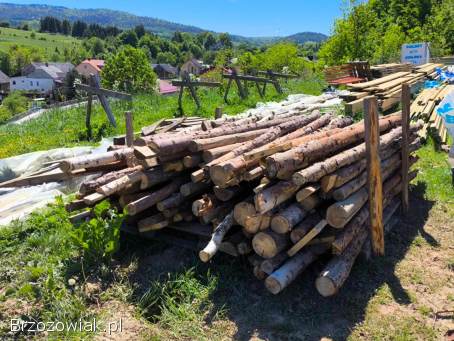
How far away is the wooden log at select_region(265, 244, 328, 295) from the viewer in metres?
4.50

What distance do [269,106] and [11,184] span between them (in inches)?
368

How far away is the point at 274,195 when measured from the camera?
4.68m

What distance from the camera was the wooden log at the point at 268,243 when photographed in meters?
4.69

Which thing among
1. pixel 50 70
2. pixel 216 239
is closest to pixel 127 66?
pixel 216 239

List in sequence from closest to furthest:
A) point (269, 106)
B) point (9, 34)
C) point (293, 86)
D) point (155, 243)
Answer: point (155, 243), point (269, 106), point (293, 86), point (9, 34)

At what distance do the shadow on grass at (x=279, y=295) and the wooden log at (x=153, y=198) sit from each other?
719 millimetres

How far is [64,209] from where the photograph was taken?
621cm

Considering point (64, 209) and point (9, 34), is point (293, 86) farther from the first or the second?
point (9, 34)

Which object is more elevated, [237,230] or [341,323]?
[237,230]

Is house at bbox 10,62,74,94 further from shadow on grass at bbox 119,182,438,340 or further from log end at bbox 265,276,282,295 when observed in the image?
log end at bbox 265,276,282,295

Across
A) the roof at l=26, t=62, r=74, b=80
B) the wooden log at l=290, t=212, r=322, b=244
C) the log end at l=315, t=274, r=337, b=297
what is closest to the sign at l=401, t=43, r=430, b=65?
the wooden log at l=290, t=212, r=322, b=244

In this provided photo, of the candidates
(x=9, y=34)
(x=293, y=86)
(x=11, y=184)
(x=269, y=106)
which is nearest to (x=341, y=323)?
(x=11, y=184)

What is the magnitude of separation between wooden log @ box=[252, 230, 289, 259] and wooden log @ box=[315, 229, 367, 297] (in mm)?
531

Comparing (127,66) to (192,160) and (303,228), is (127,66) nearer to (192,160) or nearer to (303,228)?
(192,160)
